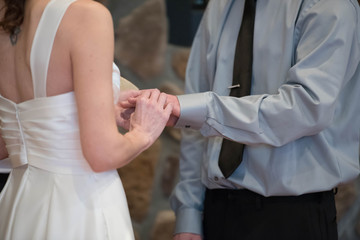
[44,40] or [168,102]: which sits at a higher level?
[44,40]

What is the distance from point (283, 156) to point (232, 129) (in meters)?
0.18

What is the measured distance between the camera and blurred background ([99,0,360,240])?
2217mm

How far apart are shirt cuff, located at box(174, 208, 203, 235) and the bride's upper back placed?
75 cm

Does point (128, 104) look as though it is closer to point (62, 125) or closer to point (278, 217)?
point (62, 125)

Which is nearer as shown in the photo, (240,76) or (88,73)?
(88,73)

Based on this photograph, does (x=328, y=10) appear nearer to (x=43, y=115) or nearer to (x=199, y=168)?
(x=199, y=168)

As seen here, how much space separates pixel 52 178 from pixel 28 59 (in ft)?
0.93

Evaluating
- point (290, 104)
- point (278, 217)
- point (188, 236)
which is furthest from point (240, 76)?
point (188, 236)

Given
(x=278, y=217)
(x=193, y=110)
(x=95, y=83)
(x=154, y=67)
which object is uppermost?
(x=95, y=83)

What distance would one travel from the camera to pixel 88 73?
111cm

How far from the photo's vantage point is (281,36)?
1.57 metres

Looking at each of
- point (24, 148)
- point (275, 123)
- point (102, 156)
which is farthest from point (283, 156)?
point (24, 148)

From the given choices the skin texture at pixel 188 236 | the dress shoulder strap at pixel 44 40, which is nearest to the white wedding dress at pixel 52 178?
the dress shoulder strap at pixel 44 40

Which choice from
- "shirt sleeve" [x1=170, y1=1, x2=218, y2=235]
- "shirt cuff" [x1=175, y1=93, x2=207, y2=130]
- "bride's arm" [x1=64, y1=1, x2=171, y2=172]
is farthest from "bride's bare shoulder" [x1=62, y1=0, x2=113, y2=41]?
"shirt sleeve" [x1=170, y1=1, x2=218, y2=235]
